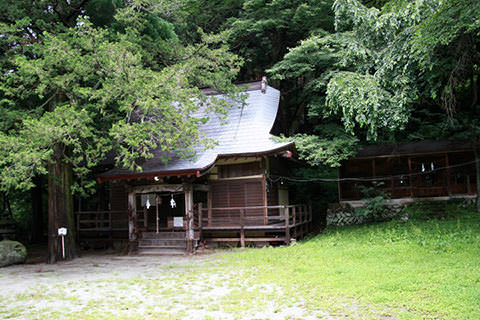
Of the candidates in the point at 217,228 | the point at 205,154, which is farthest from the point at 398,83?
the point at 217,228

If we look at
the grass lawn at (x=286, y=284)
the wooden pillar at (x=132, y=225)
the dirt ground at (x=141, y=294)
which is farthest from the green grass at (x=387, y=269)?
the wooden pillar at (x=132, y=225)

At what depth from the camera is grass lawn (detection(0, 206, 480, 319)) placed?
20.2 feet

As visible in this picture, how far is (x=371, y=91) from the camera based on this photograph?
1231cm

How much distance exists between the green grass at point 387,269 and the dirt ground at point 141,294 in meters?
0.59

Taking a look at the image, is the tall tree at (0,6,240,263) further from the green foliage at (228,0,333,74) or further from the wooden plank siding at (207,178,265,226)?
the green foliage at (228,0,333,74)

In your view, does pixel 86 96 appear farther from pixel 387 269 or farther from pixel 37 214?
pixel 37 214

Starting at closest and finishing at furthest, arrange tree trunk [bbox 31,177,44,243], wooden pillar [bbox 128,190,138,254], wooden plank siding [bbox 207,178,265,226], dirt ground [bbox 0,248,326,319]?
dirt ground [bbox 0,248,326,319] < wooden pillar [bbox 128,190,138,254] < wooden plank siding [bbox 207,178,265,226] < tree trunk [bbox 31,177,44,243]

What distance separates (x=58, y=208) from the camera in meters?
13.3

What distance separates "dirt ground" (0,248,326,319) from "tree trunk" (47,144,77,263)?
4.21 ft

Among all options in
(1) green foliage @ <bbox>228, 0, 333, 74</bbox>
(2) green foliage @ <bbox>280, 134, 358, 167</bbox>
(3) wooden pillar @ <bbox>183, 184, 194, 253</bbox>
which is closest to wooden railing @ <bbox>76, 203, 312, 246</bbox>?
(3) wooden pillar @ <bbox>183, 184, 194, 253</bbox>

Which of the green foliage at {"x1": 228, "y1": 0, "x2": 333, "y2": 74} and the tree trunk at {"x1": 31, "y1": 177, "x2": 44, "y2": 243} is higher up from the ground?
the green foliage at {"x1": 228, "y1": 0, "x2": 333, "y2": 74}

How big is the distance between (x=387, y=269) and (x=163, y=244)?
28.1 feet

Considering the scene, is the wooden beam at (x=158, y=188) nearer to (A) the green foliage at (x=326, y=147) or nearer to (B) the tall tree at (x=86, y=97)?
(B) the tall tree at (x=86, y=97)

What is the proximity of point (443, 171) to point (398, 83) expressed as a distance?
303 inches
